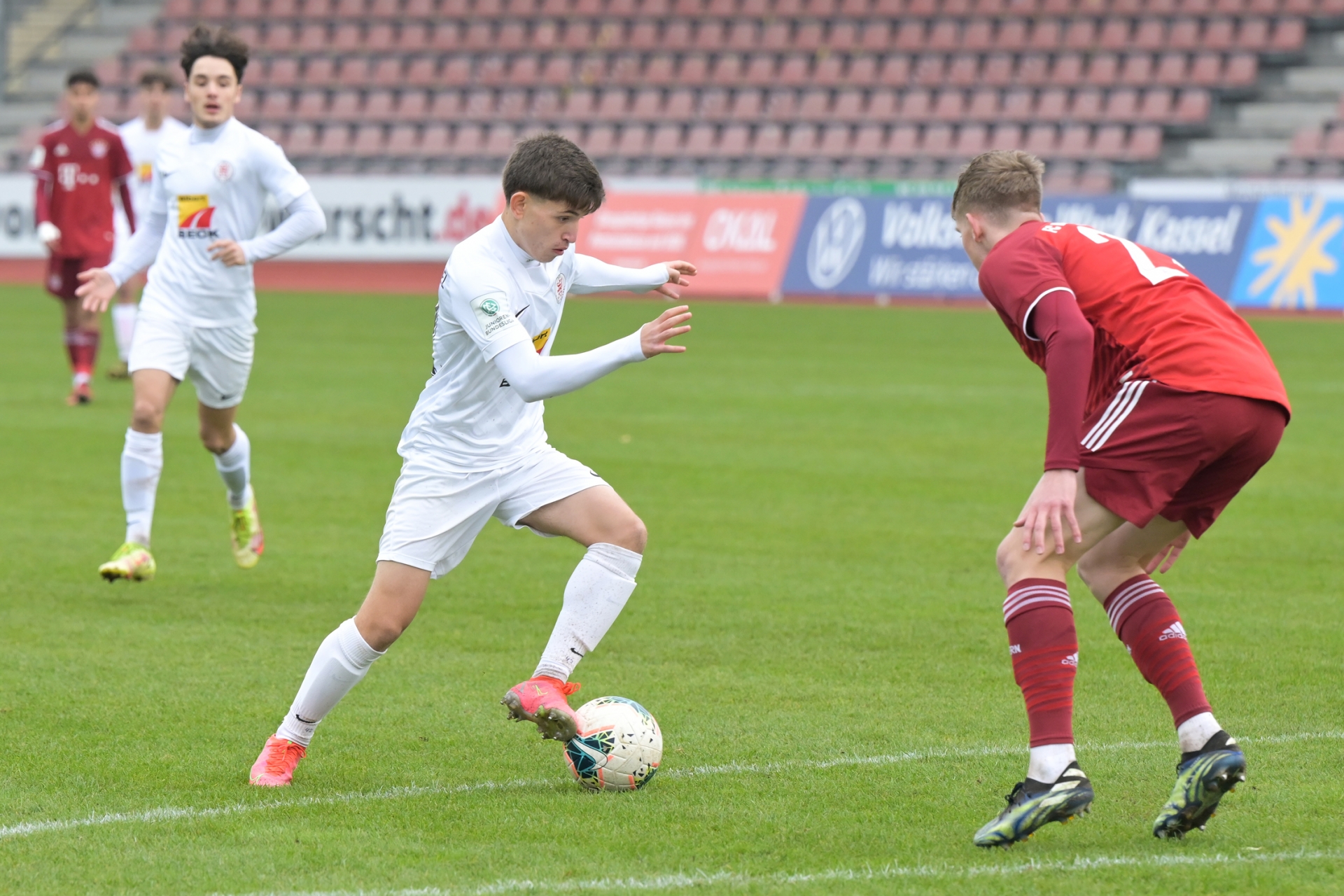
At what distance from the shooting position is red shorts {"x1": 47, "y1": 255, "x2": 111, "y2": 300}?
572 inches

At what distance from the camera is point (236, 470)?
315 inches

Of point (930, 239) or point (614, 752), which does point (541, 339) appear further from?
point (930, 239)

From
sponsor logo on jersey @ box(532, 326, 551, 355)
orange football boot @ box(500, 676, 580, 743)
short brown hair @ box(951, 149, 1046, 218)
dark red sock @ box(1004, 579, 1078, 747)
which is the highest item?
short brown hair @ box(951, 149, 1046, 218)

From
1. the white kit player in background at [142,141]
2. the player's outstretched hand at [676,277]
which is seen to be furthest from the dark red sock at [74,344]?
the player's outstretched hand at [676,277]

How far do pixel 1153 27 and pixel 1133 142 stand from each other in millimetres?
3111

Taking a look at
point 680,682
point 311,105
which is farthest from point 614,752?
point 311,105

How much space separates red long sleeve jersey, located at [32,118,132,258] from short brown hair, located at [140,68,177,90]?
1.64ft

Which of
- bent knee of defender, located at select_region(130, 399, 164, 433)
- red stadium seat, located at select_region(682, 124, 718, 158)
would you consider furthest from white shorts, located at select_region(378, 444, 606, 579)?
red stadium seat, located at select_region(682, 124, 718, 158)

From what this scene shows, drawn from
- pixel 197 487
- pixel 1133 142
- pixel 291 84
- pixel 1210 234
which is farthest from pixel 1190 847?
pixel 291 84

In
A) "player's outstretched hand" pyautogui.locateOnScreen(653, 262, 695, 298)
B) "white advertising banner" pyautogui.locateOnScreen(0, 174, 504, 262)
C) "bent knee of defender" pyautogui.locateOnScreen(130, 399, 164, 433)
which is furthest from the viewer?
"white advertising banner" pyautogui.locateOnScreen(0, 174, 504, 262)

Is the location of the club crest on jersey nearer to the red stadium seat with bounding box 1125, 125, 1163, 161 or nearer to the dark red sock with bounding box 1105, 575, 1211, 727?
the dark red sock with bounding box 1105, 575, 1211, 727

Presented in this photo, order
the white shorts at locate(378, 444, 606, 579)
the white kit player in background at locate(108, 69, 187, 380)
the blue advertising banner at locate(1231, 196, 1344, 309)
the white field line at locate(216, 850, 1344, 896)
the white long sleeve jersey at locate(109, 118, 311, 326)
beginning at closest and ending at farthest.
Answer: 1. the white field line at locate(216, 850, 1344, 896)
2. the white shorts at locate(378, 444, 606, 579)
3. the white long sleeve jersey at locate(109, 118, 311, 326)
4. the white kit player in background at locate(108, 69, 187, 380)
5. the blue advertising banner at locate(1231, 196, 1344, 309)

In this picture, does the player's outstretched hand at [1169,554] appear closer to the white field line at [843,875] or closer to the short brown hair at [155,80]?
the white field line at [843,875]

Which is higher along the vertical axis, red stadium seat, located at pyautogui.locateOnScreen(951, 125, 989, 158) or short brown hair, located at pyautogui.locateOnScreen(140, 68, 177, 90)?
red stadium seat, located at pyautogui.locateOnScreen(951, 125, 989, 158)
